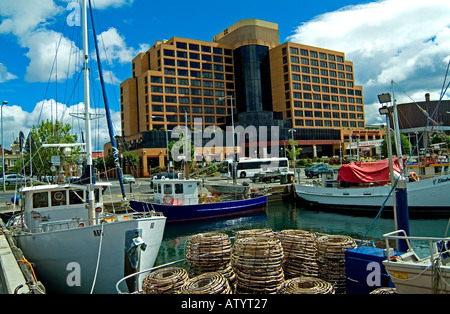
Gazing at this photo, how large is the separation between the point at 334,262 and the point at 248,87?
7763cm

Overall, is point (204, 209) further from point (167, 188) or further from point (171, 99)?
point (171, 99)

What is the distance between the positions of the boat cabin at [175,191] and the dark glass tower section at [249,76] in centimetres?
5911

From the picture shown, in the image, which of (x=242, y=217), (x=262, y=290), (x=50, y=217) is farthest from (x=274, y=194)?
(x=262, y=290)

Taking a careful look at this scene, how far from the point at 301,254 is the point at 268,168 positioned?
42.4 metres

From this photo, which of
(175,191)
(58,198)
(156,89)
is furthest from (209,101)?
(58,198)

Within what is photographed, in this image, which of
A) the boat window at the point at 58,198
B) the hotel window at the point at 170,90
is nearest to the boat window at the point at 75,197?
the boat window at the point at 58,198

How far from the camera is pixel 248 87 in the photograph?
81.2m

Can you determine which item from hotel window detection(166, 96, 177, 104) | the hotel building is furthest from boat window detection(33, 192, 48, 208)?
hotel window detection(166, 96, 177, 104)

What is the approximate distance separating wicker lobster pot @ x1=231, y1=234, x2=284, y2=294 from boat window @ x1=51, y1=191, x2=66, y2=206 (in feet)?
29.6

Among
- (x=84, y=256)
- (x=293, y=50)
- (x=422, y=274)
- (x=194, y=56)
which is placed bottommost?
(x=84, y=256)

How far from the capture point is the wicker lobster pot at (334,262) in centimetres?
671

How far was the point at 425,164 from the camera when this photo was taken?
23531mm

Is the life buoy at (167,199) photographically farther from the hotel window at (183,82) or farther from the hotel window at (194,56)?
the hotel window at (194,56)

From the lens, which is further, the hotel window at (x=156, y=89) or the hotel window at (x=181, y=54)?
the hotel window at (x=181, y=54)
